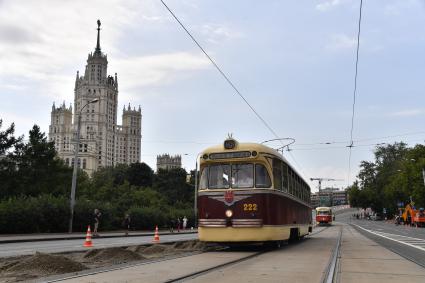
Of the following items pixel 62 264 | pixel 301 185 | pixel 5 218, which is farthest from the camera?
pixel 5 218

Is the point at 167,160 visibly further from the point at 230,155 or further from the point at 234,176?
the point at 234,176

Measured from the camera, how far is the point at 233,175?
675 inches

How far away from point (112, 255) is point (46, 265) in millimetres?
3086

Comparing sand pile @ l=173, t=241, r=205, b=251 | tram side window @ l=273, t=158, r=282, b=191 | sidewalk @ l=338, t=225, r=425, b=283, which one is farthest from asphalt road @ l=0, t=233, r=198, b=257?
sidewalk @ l=338, t=225, r=425, b=283

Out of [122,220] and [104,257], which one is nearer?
[104,257]

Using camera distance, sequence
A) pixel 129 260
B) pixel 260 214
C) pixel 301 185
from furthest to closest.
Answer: pixel 301 185
pixel 260 214
pixel 129 260

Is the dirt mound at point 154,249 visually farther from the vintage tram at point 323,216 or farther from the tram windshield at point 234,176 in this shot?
the vintage tram at point 323,216

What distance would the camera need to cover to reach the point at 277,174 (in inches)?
695

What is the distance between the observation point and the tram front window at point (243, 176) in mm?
16922

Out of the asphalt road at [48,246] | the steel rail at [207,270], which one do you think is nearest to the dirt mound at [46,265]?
the steel rail at [207,270]

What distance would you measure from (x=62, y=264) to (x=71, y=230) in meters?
23.6

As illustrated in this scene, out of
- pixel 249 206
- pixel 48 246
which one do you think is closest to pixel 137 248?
pixel 249 206

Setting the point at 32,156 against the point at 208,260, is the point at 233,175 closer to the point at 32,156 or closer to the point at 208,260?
the point at 208,260

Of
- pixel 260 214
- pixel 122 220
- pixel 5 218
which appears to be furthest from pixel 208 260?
pixel 122 220
